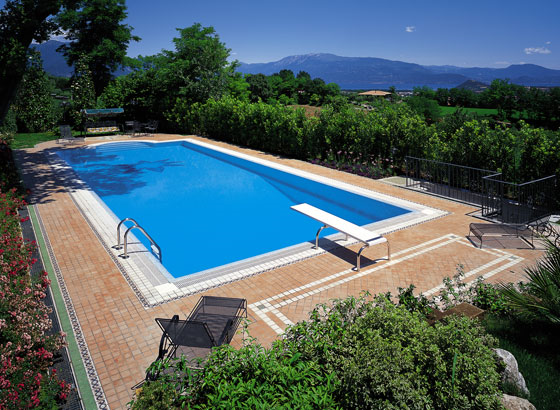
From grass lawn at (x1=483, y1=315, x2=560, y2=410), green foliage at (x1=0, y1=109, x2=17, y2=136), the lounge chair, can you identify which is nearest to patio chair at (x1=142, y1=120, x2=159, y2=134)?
the lounge chair

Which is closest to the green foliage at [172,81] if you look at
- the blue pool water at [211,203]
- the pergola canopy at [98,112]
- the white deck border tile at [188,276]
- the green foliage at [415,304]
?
the pergola canopy at [98,112]

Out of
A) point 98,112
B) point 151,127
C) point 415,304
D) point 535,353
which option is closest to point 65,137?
point 98,112

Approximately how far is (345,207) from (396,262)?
15.4 ft

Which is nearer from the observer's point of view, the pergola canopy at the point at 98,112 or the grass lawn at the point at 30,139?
the grass lawn at the point at 30,139

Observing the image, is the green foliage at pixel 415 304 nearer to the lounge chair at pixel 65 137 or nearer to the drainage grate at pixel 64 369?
the drainage grate at pixel 64 369

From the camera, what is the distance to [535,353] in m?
4.67

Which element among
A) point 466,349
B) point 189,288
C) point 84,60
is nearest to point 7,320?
point 189,288

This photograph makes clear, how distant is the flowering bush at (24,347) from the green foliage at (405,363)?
264cm

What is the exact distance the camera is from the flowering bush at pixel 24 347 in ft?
12.8

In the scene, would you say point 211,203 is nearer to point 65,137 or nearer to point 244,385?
point 244,385

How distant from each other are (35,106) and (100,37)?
11601mm

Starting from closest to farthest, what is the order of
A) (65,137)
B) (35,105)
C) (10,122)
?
(65,137) < (10,122) < (35,105)

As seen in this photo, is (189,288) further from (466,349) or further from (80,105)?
(80,105)

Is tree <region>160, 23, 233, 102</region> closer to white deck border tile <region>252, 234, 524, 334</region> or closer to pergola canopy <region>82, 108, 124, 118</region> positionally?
pergola canopy <region>82, 108, 124, 118</region>
